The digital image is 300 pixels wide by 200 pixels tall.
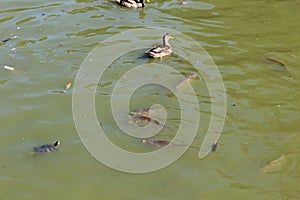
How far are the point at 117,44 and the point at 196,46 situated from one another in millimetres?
1626

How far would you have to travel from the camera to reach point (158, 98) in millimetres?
7035

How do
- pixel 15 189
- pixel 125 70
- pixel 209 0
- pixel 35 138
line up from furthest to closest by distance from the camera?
pixel 209 0 < pixel 125 70 < pixel 35 138 < pixel 15 189

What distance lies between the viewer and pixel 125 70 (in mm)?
7801

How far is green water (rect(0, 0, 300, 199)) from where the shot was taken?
5.39m

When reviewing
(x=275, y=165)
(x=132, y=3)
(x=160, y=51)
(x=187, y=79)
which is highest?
(x=132, y=3)

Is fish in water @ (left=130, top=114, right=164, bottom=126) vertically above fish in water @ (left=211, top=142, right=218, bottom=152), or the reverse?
fish in water @ (left=130, top=114, right=164, bottom=126)

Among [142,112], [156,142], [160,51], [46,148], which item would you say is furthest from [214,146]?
[160,51]

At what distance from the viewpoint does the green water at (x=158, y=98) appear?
5391mm

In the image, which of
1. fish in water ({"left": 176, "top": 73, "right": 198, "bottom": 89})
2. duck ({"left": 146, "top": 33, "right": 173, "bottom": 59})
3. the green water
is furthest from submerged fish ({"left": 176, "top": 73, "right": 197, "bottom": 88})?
duck ({"left": 146, "top": 33, "right": 173, "bottom": 59})

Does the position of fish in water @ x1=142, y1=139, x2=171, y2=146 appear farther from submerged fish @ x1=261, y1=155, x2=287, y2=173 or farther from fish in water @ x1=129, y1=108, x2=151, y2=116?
submerged fish @ x1=261, y1=155, x2=287, y2=173

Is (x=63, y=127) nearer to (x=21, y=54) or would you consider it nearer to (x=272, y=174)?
(x=21, y=54)

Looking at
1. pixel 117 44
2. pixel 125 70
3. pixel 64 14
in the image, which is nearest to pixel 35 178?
pixel 125 70

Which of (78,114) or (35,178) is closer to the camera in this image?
(35,178)

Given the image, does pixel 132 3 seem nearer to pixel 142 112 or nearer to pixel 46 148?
pixel 142 112
